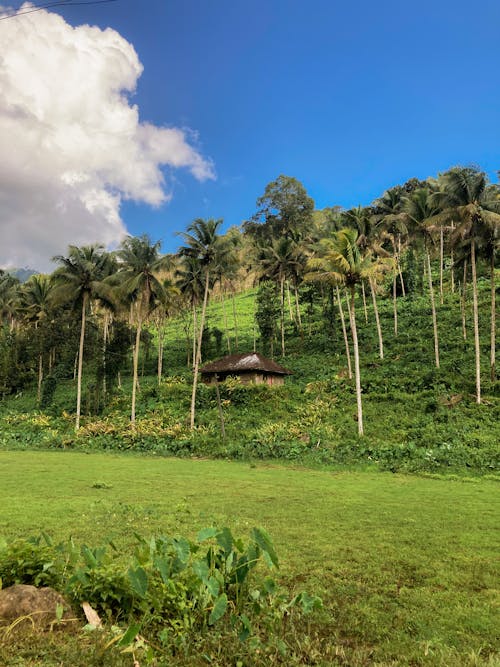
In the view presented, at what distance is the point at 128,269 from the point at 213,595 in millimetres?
28792

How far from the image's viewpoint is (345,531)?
789 centimetres

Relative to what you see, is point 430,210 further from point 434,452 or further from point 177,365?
point 177,365

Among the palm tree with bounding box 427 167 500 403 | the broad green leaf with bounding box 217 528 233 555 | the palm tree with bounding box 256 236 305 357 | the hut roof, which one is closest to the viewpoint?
the broad green leaf with bounding box 217 528 233 555

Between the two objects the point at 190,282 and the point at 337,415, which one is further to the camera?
the point at 190,282

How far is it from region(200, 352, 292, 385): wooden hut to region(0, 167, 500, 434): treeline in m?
3.23

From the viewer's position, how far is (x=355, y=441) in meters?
21.3

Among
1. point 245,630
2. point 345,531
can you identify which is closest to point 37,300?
point 345,531

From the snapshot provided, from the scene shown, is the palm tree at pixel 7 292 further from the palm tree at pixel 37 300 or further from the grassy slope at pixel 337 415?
the grassy slope at pixel 337 415

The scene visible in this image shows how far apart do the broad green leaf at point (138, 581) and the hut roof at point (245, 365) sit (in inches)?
1183

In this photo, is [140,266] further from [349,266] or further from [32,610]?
[32,610]

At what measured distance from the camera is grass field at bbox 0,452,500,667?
407 cm

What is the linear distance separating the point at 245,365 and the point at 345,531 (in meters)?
26.7

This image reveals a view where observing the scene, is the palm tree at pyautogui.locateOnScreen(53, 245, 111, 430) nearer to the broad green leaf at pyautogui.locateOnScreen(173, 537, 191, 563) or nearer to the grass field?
the grass field

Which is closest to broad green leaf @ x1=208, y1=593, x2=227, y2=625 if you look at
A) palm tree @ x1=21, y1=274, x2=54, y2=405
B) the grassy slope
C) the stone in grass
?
the stone in grass
